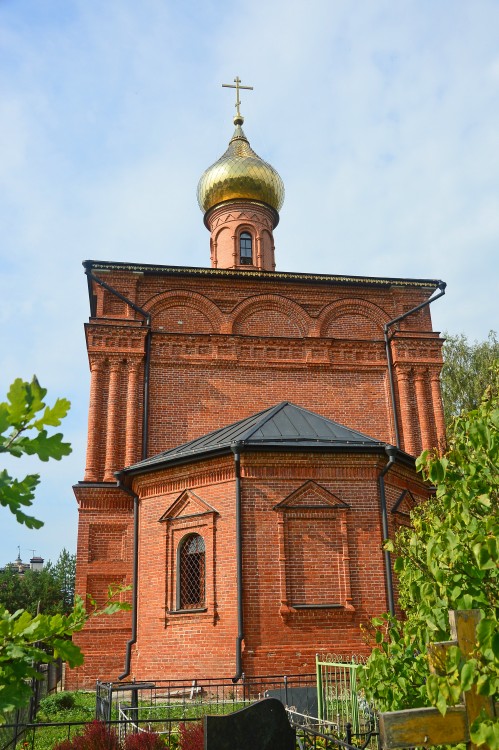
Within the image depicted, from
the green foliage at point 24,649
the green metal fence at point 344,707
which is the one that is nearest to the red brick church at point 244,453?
the green metal fence at point 344,707

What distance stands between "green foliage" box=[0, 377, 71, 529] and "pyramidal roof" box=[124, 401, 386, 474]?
27.6 feet

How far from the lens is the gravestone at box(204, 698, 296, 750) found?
Answer: 12.5ft

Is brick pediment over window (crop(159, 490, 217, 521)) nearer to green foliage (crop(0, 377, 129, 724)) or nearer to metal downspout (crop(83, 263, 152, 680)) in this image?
metal downspout (crop(83, 263, 152, 680))

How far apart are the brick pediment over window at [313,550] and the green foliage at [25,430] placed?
334 inches

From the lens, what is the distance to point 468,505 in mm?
3051

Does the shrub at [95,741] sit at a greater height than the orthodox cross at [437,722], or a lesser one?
lesser

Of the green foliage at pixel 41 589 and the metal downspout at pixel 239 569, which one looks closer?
the metal downspout at pixel 239 569

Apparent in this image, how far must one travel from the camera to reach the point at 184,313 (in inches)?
573

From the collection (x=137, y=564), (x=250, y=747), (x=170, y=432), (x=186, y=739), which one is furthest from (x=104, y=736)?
(x=170, y=432)

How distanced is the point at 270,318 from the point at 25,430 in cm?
1307

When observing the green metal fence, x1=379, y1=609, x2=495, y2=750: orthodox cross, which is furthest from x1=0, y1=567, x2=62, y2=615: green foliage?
x1=379, y1=609, x2=495, y2=750: orthodox cross

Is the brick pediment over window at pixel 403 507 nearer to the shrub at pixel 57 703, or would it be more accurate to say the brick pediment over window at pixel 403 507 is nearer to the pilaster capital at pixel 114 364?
the shrub at pixel 57 703

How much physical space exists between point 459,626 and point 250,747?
6.34 ft

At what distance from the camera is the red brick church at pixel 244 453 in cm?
998
